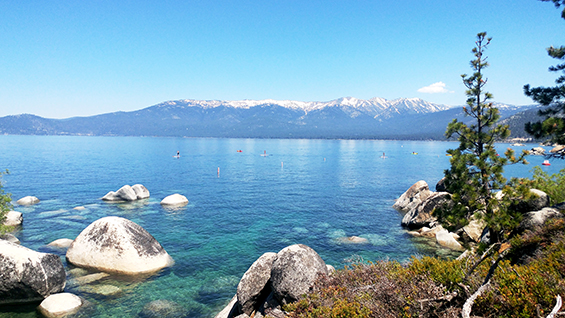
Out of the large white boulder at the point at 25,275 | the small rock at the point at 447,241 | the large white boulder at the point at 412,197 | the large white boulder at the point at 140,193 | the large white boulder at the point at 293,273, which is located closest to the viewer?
the large white boulder at the point at 293,273

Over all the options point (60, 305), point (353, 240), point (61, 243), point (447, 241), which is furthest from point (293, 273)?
point (61, 243)

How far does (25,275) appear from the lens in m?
16.2

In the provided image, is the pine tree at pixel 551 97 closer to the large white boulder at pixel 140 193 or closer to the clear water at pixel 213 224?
the clear water at pixel 213 224

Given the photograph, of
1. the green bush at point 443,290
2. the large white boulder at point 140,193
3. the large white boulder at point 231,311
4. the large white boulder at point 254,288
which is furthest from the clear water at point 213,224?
the green bush at point 443,290

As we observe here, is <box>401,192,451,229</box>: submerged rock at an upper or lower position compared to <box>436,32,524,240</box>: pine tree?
lower

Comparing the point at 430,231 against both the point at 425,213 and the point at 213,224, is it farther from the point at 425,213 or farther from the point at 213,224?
the point at 213,224

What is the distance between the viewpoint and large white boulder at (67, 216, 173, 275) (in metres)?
20.5

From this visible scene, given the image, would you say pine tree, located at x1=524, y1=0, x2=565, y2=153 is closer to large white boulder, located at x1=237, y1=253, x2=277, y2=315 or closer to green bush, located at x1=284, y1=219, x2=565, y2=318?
green bush, located at x1=284, y1=219, x2=565, y2=318

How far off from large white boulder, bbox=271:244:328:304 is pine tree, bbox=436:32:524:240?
290 inches

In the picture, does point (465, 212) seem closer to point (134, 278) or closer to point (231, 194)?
point (134, 278)

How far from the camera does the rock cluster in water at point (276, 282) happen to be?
12680 mm

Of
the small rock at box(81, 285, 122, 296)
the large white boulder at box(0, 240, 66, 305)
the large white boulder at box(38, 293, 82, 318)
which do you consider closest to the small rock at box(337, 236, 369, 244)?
the small rock at box(81, 285, 122, 296)

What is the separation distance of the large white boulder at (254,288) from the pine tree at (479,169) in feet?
31.0

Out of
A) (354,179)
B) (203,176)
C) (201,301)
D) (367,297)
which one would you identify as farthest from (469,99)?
(203,176)
